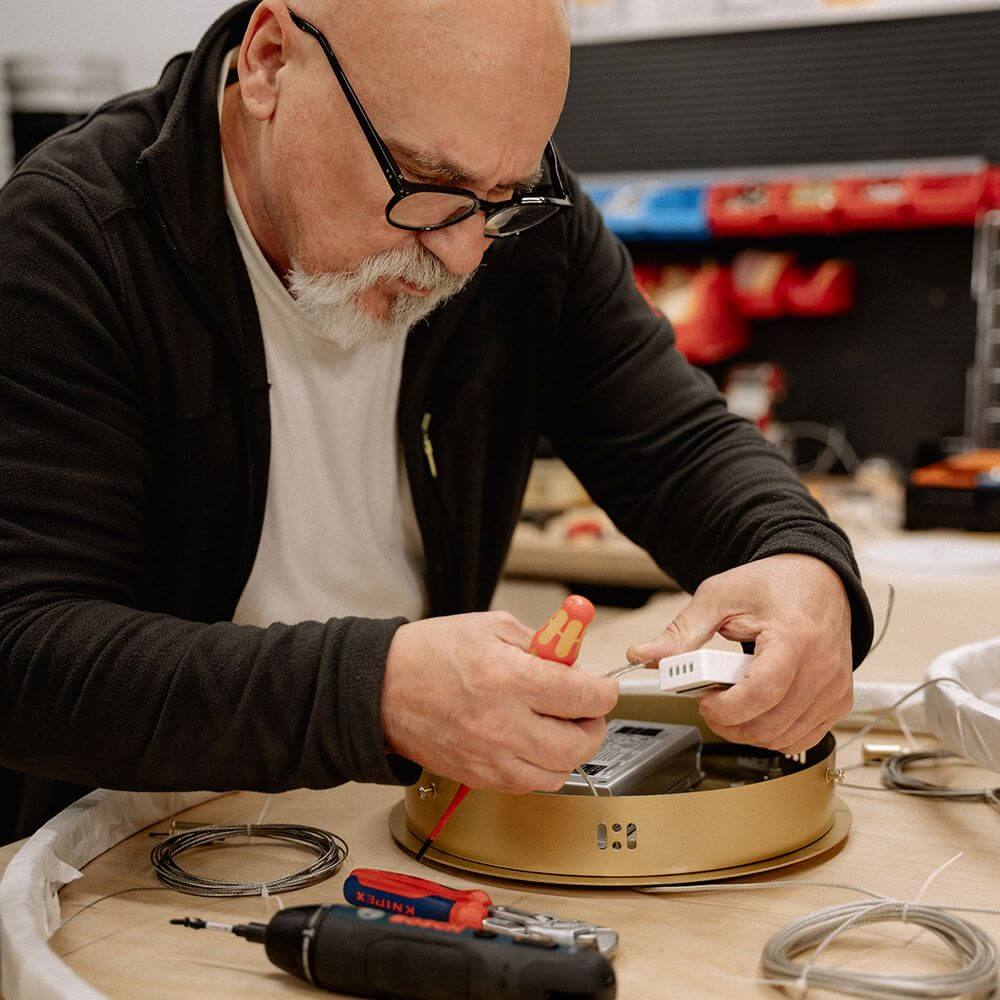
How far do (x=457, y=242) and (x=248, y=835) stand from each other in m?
0.51

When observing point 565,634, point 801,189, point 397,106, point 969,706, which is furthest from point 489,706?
point 801,189

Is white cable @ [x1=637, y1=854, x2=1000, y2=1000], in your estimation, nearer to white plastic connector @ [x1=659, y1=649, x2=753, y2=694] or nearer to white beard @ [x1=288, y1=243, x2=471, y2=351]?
white plastic connector @ [x1=659, y1=649, x2=753, y2=694]

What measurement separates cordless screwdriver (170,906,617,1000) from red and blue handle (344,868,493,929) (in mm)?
18

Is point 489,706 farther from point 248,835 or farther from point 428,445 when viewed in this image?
point 428,445

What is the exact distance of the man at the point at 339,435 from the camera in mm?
838

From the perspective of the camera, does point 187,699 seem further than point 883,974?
Yes

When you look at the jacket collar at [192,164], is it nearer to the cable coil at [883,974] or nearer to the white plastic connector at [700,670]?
the white plastic connector at [700,670]

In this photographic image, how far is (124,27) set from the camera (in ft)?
9.35

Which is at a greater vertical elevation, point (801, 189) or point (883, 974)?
point (801, 189)

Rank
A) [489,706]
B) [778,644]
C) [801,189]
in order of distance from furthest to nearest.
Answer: [801,189] → [778,644] → [489,706]

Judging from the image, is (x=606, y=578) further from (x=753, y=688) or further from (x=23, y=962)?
(x=23, y=962)

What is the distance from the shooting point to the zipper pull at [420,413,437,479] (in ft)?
4.25

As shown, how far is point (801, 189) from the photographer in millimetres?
2697

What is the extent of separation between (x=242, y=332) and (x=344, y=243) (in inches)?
5.1
